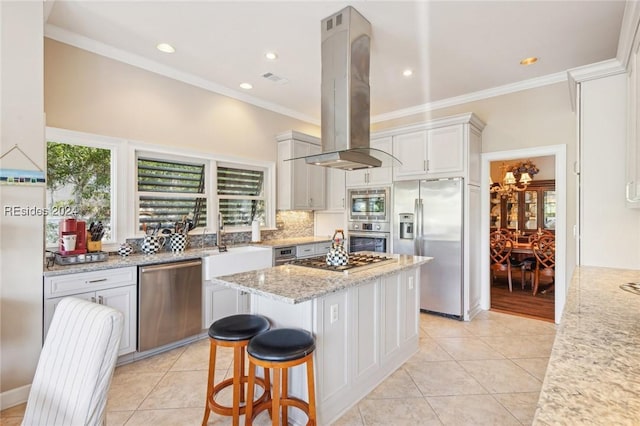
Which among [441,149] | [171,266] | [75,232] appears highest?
[441,149]

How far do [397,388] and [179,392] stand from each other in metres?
1.69

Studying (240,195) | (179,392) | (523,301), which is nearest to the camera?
(179,392)

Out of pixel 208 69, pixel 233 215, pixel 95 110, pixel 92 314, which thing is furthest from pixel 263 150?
pixel 92 314

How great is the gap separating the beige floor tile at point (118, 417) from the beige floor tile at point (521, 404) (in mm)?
2612

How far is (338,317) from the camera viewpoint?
215cm

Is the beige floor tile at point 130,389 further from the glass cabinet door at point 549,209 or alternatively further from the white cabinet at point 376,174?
the glass cabinet door at point 549,209

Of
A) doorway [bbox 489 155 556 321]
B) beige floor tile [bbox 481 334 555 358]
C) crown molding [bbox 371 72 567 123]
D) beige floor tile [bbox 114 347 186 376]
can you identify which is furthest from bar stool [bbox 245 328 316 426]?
doorway [bbox 489 155 556 321]

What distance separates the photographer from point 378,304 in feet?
8.27

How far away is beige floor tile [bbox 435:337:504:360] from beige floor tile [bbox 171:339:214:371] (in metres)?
2.16

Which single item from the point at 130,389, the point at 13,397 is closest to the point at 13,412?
the point at 13,397

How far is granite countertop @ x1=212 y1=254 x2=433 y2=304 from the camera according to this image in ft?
6.07

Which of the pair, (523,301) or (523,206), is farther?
(523,206)

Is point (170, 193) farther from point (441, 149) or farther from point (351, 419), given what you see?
point (441, 149)

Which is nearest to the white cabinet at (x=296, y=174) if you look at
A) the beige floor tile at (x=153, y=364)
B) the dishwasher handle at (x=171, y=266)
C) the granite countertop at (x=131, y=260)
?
the granite countertop at (x=131, y=260)
